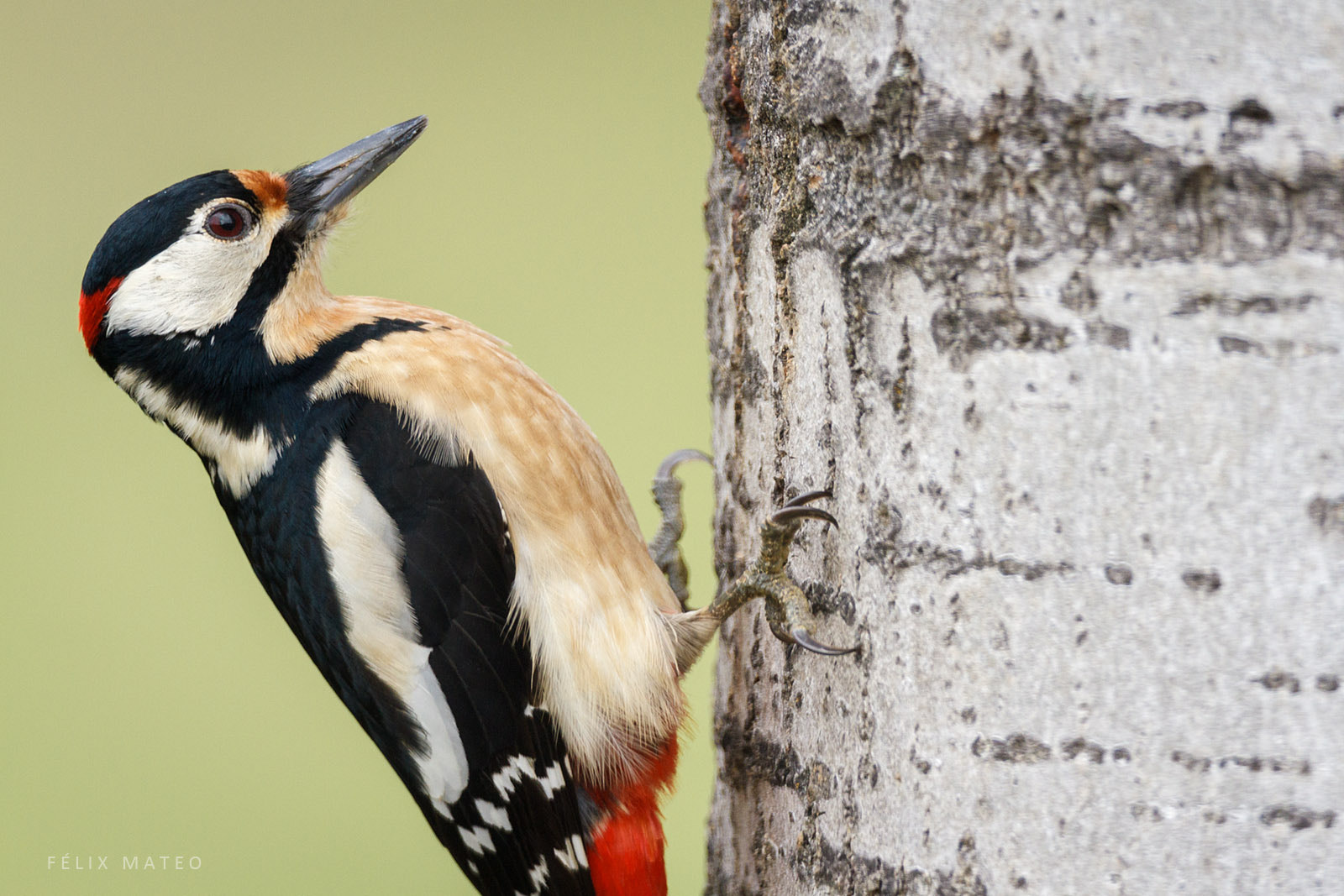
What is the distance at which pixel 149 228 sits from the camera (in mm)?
1670

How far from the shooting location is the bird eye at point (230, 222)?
1.71 meters

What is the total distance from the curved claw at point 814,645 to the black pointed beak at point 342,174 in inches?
38.9

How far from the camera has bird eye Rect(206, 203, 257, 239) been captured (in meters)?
1.71

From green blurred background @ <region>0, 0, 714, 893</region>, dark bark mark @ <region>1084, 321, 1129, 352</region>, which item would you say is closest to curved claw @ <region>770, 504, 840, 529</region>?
dark bark mark @ <region>1084, 321, 1129, 352</region>

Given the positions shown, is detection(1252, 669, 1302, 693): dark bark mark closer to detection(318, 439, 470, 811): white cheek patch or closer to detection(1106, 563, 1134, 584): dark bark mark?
detection(1106, 563, 1134, 584): dark bark mark

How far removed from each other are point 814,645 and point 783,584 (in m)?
0.14

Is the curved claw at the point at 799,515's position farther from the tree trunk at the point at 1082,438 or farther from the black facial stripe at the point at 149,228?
the black facial stripe at the point at 149,228

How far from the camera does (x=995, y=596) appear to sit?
3.12ft

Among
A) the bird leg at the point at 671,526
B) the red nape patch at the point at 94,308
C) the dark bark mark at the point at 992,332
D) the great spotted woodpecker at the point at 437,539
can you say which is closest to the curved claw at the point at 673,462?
Answer: the bird leg at the point at 671,526

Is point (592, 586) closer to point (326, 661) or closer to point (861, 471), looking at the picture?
point (326, 661)

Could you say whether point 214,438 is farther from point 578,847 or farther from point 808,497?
point 808,497

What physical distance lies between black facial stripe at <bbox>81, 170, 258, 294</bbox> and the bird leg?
0.77 metres

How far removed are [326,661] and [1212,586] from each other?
1169mm

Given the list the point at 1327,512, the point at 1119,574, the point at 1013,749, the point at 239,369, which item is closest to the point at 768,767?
the point at 1013,749
